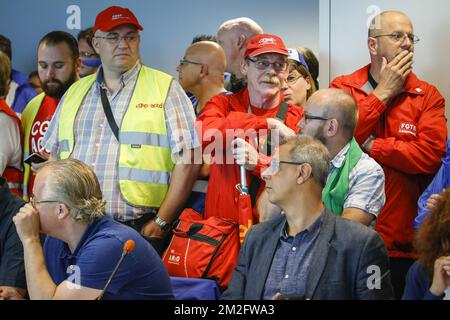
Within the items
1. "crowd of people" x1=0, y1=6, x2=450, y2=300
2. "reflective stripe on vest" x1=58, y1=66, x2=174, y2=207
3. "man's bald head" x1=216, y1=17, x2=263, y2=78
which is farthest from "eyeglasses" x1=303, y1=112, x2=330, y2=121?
"man's bald head" x1=216, y1=17, x2=263, y2=78

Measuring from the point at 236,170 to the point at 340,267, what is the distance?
103cm

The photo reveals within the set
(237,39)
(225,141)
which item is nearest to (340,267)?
(225,141)

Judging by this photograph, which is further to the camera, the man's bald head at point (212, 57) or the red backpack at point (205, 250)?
the man's bald head at point (212, 57)

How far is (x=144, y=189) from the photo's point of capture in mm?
4250

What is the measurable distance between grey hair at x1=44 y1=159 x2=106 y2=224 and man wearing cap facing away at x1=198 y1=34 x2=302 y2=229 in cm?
76

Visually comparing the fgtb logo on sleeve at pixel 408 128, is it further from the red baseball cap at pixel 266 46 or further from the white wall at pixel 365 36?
the red baseball cap at pixel 266 46

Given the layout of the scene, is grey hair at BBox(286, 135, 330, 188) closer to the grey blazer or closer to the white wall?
the grey blazer

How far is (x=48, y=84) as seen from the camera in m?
5.00

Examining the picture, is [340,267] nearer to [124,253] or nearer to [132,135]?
[124,253]

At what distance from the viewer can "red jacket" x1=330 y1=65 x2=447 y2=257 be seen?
4.07m

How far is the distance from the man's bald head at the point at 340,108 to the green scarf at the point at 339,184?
10 centimetres

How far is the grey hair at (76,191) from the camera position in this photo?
3.44 meters

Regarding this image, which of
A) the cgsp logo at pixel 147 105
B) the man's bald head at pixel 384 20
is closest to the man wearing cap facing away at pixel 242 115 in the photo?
the cgsp logo at pixel 147 105
